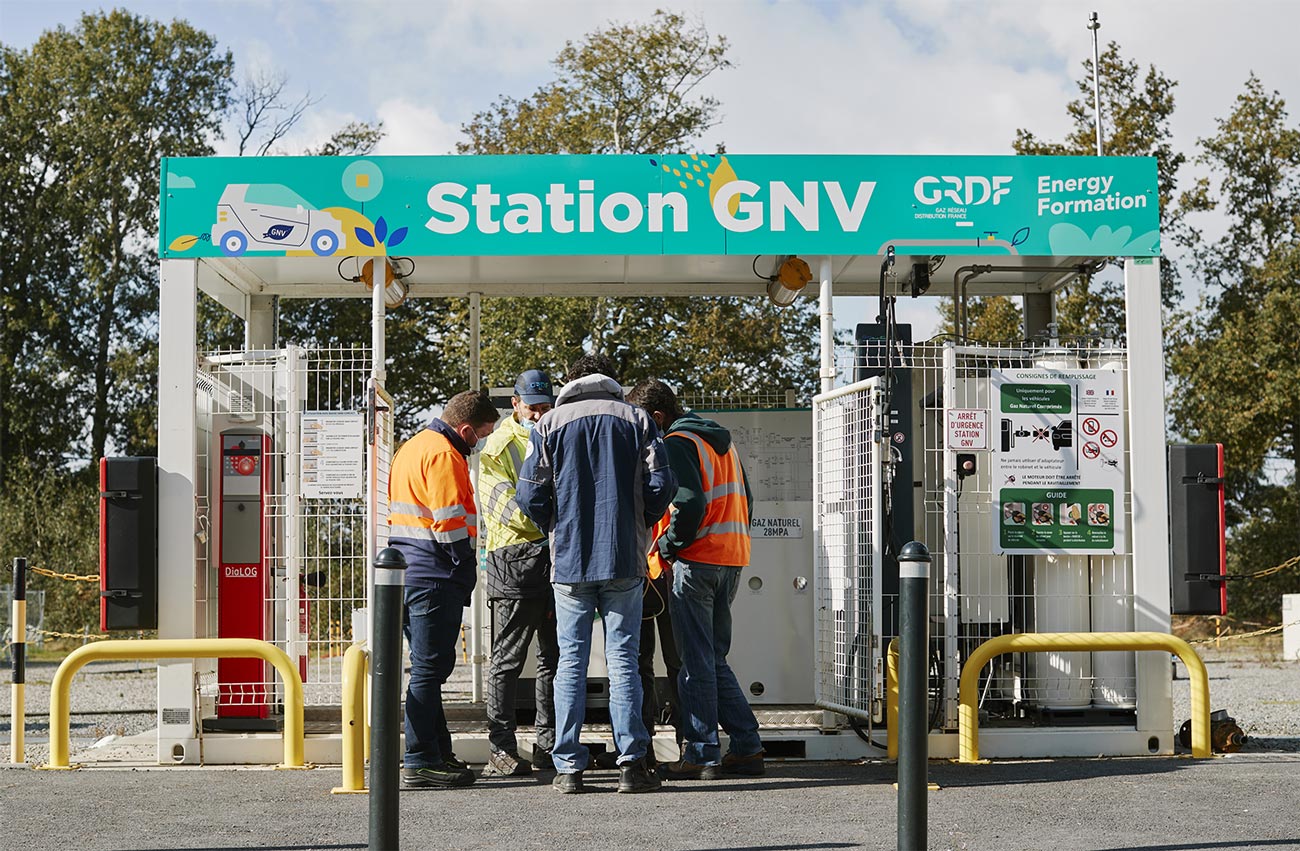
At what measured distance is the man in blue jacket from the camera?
6555 millimetres

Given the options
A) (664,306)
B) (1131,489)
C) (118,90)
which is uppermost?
(118,90)

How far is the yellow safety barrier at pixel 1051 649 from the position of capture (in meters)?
7.59

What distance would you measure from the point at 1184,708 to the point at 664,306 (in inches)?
501

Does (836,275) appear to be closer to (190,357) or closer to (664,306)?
(190,357)

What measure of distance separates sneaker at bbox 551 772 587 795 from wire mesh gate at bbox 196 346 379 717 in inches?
70.7

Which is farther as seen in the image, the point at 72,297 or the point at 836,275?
the point at 72,297

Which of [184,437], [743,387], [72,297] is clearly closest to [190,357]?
[184,437]

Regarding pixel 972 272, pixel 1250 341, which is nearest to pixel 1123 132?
pixel 1250 341

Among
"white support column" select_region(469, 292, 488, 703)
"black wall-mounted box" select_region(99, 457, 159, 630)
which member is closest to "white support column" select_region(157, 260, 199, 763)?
"black wall-mounted box" select_region(99, 457, 159, 630)

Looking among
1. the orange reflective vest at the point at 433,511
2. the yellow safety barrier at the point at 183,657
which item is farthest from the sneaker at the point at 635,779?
the yellow safety barrier at the point at 183,657

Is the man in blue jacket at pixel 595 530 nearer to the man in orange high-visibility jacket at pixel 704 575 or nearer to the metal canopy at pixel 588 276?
the man in orange high-visibility jacket at pixel 704 575

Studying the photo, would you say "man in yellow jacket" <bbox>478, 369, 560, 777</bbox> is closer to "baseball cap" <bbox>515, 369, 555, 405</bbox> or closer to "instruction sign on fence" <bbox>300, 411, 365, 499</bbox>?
"baseball cap" <bbox>515, 369, 555, 405</bbox>

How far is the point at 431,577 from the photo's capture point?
6.93m

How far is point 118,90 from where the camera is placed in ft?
108
